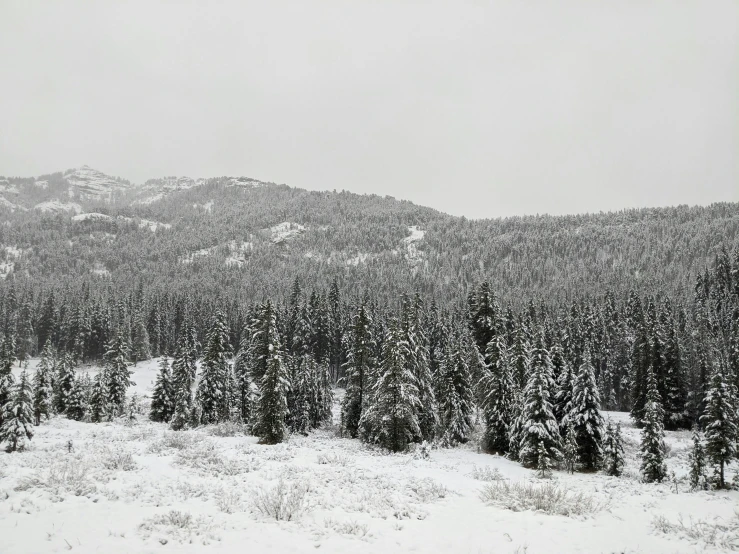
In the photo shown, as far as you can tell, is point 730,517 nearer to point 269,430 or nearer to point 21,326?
point 269,430

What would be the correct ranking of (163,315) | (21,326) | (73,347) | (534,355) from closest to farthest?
(534,355) < (73,347) < (21,326) < (163,315)

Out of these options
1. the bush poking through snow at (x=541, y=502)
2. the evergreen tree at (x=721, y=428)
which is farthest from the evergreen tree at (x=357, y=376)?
the evergreen tree at (x=721, y=428)

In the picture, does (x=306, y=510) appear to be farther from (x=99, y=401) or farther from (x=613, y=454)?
(x=99, y=401)

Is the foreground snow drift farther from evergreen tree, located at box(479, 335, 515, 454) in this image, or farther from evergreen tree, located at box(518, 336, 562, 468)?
evergreen tree, located at box(479, 335, 515, 454)

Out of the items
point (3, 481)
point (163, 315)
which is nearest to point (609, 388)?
point (3, 481)

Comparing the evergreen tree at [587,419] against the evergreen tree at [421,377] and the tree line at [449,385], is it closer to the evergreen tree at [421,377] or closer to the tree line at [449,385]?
the tree line at [449,385]

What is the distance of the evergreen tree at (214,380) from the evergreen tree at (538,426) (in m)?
33.9

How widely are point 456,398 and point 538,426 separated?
11.6 meters

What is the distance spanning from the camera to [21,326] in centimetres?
10625

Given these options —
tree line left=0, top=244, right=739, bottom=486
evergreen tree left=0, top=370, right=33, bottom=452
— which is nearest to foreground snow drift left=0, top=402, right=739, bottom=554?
evergreen tree left=0, top=370, right=33, bottom=452

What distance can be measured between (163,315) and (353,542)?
395 feet

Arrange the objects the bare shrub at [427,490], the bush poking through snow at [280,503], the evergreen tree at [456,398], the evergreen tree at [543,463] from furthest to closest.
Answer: the evergreen tree at [456,398]
the evergreen tree at [543,463]
the bare shrub at [427,490]
the bush poking through snow at [280,503]

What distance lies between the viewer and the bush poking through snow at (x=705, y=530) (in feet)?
39.0

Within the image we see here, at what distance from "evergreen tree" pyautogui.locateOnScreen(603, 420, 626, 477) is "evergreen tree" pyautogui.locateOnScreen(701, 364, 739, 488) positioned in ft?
16.1
